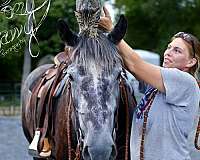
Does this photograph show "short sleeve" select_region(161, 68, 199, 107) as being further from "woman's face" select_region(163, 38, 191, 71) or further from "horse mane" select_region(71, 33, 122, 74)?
"horse mane" select_region(71, 33, 122, 74)

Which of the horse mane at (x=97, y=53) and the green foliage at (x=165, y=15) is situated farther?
the green foliage at (x=165, y=15)

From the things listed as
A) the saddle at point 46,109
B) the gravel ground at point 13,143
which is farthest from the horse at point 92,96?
the gravel ground at point 13,143

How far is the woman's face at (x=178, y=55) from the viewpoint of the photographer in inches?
157

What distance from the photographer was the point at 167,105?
387cm

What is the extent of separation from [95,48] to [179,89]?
660 mm

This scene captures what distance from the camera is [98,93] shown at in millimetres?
3697

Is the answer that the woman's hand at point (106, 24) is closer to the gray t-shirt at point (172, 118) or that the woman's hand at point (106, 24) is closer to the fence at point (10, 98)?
the gray t-shirt at point (172, 118)

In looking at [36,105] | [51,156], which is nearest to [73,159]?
[51,156]

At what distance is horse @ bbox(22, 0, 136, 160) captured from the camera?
3643 mm

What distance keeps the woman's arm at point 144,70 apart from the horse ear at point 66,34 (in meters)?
0.39

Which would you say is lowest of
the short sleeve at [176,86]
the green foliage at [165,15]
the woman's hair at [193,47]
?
the short sleeve at [176,86]
